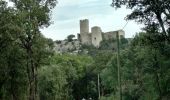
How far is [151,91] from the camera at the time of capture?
5219 centimetres

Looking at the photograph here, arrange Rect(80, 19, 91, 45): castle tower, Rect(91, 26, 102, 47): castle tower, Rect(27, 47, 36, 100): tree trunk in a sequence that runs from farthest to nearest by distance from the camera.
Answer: Rect(80, 19, 91, 45): castle tower → Rect(91, 26, 102, 47): castle tower → Rect(27, 47, 36, 100): tree trunk

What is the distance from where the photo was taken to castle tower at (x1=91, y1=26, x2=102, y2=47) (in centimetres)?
18818

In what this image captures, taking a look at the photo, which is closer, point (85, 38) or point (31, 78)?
point (31, 78)

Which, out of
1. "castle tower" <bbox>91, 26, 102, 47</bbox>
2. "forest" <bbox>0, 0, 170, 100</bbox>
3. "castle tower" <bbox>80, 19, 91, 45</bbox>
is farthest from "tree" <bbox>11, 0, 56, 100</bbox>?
"castle tower" <bbox>80, 19, 91, 45</bbox>

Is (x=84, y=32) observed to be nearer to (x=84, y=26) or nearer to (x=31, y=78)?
(x=84, y=26)

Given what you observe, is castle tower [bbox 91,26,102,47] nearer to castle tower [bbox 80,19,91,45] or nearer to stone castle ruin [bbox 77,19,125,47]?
stone castle ruin [bbox 77,19,125,47]

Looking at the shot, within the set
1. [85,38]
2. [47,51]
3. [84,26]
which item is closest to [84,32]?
[85,38]

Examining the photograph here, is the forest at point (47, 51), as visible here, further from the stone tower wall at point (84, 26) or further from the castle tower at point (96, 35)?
the stone tower wall at point (84, 26)

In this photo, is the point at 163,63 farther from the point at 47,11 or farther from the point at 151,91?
the point at 47,11

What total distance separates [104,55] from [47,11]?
56944 millimetres

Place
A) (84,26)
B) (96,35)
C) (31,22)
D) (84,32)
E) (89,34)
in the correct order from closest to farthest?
(31,22) → (96,35) → (84,26) → (89,34) → (84,32)

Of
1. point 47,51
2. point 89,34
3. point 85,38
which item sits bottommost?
point 47,51

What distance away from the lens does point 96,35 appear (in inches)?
7608

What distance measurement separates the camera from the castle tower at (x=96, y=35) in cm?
18818
